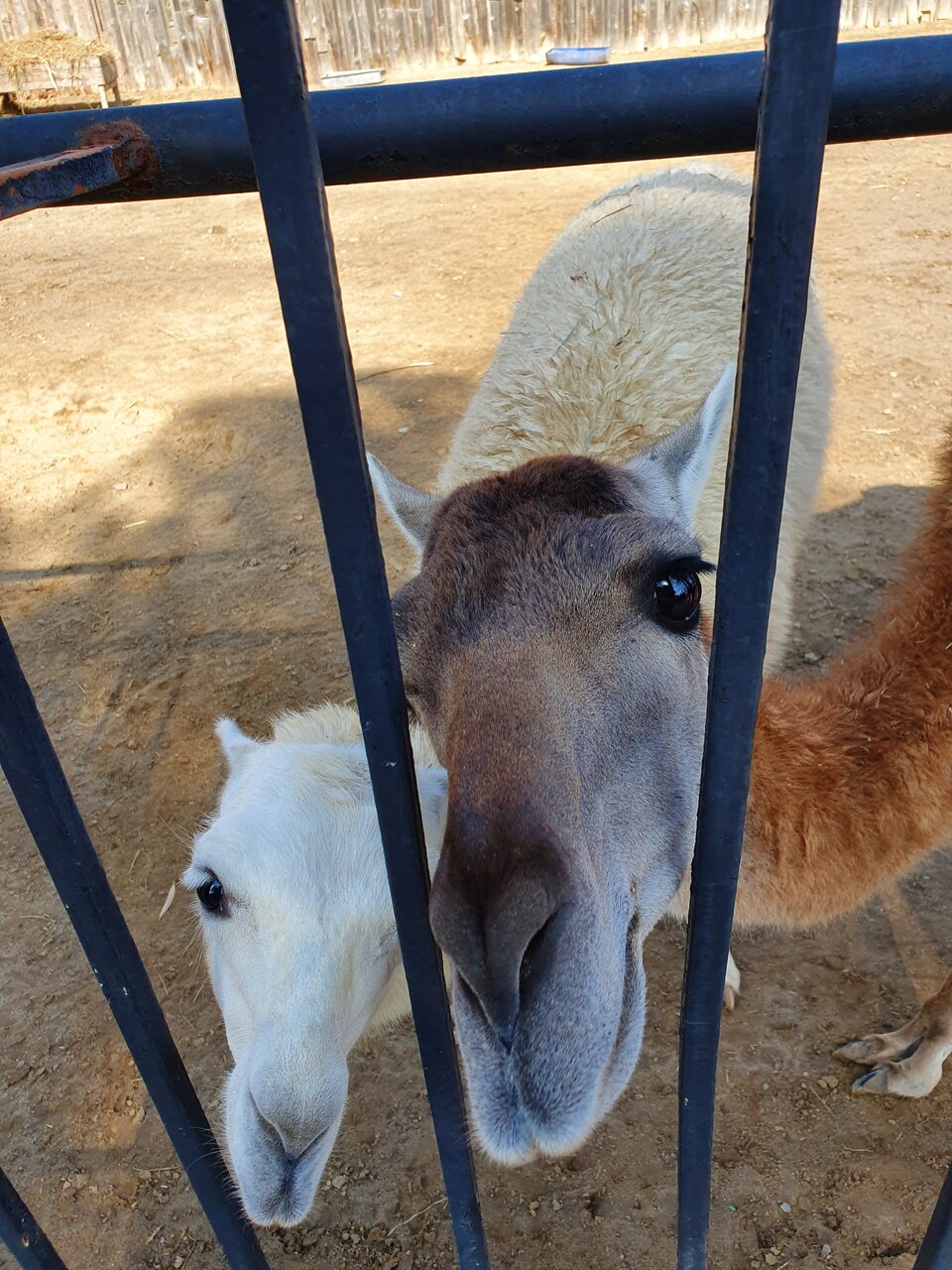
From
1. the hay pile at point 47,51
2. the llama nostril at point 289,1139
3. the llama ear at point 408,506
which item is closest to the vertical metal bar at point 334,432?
the llama nostril at point 289,1139

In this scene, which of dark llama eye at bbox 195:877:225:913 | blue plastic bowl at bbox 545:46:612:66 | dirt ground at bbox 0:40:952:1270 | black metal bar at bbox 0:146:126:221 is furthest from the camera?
blue plastic bowl at bbox 545:46:612:66

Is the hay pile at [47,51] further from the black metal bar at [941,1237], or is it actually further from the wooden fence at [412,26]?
the black metal bar at [941,1237]

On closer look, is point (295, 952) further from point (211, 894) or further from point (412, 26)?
point (412, 26)

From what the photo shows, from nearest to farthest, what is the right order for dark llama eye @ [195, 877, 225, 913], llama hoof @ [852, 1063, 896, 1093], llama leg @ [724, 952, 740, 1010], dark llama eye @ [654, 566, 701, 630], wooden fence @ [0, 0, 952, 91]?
dark llama eye @ [654, 566, 701, 630]
dark llama eye @ [195, 877, 225, 913]
llama hoof @ [852, 1063, 896, 1093]
llama leg @ [724, 952, 740, 1010]
wooden fence @ [0, 0, 952, 91]

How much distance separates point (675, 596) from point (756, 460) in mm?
793

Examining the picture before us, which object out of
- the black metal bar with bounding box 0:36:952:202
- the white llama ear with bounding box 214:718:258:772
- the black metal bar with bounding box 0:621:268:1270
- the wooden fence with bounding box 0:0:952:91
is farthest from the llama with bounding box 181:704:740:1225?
the wooden fence with bounding box 0:0:952:91

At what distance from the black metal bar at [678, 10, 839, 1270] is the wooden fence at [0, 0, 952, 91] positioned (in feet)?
54.7

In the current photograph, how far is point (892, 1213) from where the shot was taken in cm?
245

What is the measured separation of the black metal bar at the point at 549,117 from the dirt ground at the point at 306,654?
2.58m

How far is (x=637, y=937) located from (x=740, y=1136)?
1583 mm

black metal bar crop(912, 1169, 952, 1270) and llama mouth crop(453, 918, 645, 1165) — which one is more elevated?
llama mouth crop(453, 918, 645, 1165)

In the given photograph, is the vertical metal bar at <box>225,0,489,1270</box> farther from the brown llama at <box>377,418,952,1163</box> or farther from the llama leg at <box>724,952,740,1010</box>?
the llama leg at <box>724,952,740,1010</box>

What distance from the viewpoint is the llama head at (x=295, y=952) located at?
1706mm

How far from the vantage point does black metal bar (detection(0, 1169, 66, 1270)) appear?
146 centimetres
